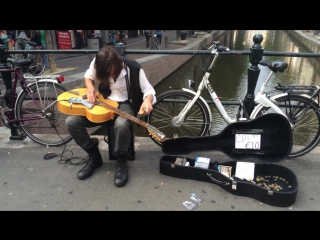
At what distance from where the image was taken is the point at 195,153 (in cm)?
296

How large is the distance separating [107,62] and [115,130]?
61 cm

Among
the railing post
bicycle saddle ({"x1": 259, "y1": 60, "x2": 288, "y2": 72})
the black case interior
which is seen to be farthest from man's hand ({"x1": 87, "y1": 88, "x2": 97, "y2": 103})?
bicycle saddle ({"x1": 259, "y1": 60, "x2": 288, "y2": 72})

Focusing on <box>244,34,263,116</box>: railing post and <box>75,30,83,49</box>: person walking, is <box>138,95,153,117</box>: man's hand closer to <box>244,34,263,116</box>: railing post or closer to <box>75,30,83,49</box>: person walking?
<box>244,34,263,116</box>: railing post

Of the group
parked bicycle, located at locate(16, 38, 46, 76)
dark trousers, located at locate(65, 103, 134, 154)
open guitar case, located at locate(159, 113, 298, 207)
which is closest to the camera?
open guitar case, located at locate(159, 113, 298, 207)

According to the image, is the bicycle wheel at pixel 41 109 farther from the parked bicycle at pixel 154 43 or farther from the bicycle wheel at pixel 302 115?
the parked bicycle at pixel 154 43

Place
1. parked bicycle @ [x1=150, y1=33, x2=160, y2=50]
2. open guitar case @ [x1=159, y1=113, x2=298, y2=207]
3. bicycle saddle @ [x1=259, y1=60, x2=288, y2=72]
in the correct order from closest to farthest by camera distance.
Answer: open guitar case @ [x1=159, y1=113, x2=298, y2=207]
bicycle saddle @ [x1=259, y1=60, x2=288, y2=72]
parked bicycle @ [x1=150, y1=33, x2=160, y2=50]

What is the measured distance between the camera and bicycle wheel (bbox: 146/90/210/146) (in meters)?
3.00

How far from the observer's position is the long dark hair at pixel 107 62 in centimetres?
239

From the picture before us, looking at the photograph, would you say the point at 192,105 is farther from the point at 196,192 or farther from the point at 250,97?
the point at 196,192

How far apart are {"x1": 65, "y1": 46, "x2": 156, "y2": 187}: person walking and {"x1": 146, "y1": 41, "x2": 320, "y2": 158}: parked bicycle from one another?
446 mm

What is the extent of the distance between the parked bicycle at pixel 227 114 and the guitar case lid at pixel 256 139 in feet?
0.68

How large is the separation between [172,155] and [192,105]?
62cm

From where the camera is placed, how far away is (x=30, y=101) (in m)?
3.21

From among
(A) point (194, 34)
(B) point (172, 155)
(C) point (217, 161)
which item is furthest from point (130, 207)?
(A) point (194, 34)
